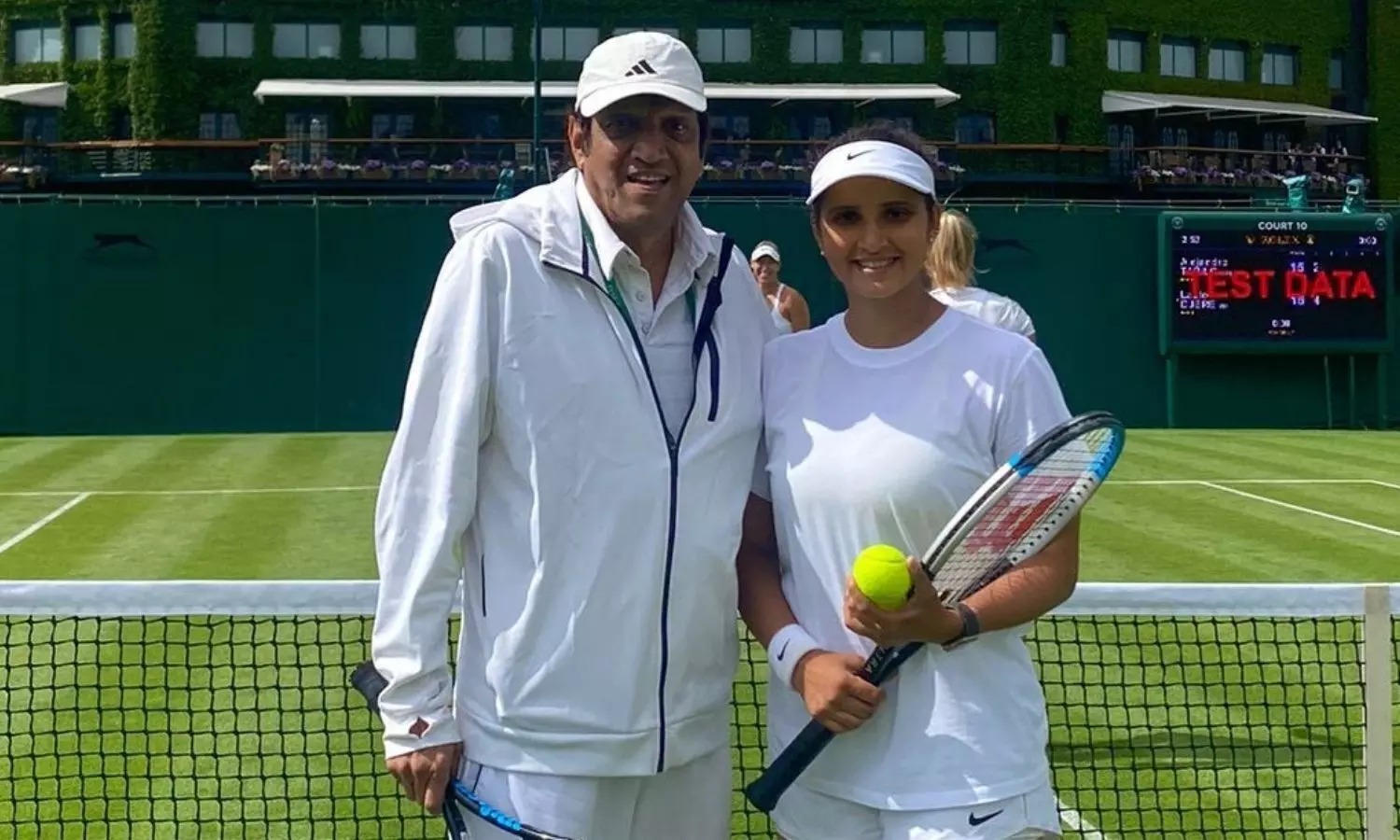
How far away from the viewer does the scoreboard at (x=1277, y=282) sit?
16547 mm

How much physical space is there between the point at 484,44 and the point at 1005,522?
130 ft

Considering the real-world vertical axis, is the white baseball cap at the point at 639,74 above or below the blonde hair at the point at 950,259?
above

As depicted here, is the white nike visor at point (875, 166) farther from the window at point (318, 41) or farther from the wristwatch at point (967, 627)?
the window at point (318, 41)

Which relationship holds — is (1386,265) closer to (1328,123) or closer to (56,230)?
(56,230)

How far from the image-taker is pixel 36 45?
41.7 meters

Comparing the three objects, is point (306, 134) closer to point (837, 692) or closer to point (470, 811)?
point (470, 811)

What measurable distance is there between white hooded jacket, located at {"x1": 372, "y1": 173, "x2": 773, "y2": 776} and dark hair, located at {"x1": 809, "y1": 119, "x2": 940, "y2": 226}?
0.38 m

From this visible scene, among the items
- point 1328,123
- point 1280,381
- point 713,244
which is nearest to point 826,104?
point 1328,123

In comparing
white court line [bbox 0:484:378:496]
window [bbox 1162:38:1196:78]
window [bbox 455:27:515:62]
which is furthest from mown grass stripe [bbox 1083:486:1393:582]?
window [bbox 1162:38:1196:78]

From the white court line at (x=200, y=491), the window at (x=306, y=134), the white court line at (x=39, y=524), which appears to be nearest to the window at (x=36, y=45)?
the window at (x=306, y=134)

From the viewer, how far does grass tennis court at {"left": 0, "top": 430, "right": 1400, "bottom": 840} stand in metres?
4.91

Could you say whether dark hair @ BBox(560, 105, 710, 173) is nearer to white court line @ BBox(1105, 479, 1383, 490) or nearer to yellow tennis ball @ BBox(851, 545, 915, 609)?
yellow tennis ball @ BBox(851, 545, 915, 609)

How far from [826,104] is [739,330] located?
38914mm

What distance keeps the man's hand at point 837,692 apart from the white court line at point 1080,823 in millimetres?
2460
